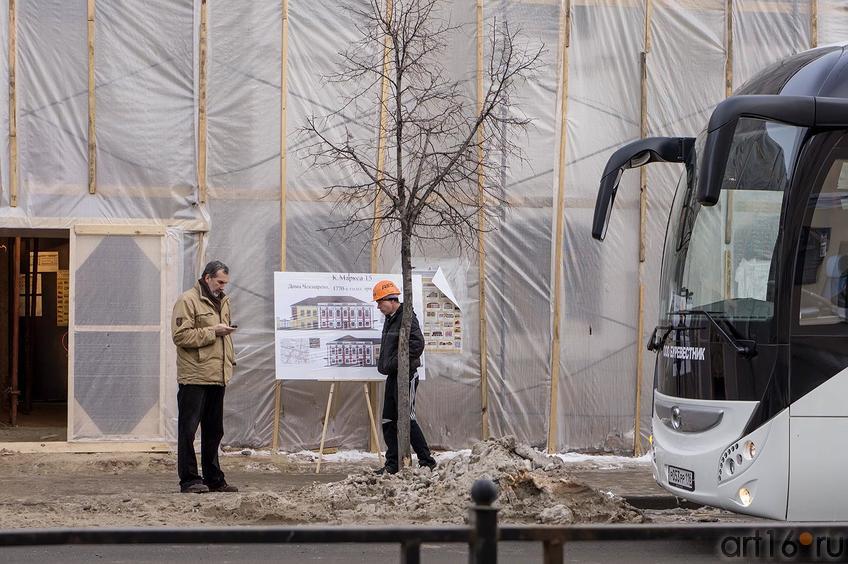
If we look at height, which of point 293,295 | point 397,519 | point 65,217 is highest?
point 65,217

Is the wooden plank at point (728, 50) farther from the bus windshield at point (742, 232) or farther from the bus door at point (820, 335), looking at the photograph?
the bus door at point (820, 335)

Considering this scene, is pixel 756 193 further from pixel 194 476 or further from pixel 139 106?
pixel 139 106

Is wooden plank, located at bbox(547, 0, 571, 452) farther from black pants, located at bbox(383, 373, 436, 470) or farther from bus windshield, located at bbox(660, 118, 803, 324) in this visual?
bus windshield, located at bbox(660, 118, 803, 324)

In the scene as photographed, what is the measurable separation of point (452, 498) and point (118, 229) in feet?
18.5

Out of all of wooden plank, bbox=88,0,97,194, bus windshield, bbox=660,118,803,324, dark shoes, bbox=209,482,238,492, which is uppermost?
wooden plank, bbox=88,0,97,194

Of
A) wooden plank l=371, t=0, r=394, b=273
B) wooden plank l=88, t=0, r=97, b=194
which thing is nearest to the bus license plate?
wooden plank l=371, t=0, r=394, b=273

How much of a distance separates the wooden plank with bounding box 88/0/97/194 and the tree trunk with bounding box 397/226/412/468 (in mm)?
3865

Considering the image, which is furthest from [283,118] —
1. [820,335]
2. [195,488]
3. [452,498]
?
[820,335]

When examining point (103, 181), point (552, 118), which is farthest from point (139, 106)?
point (552, 118)

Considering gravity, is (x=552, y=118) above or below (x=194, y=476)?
above

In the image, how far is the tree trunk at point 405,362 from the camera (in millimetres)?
10852

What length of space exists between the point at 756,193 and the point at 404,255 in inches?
171

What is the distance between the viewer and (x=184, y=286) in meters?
12.6

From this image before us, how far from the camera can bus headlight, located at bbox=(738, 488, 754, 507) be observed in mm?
6830
